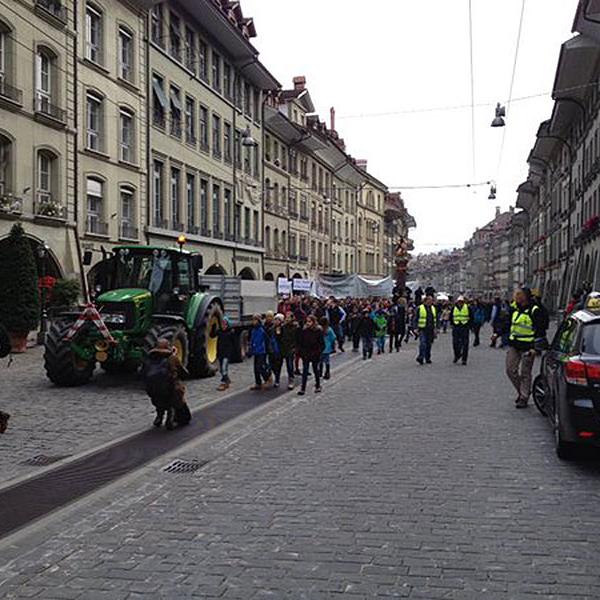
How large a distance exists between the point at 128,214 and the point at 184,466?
2293cm

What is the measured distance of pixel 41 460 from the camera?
335 inches

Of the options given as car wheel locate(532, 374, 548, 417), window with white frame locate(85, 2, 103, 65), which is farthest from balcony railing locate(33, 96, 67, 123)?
car wheel locate(532, 374, 548, 417)

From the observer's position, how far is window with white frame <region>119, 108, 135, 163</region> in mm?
29234

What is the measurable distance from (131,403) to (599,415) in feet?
25.0

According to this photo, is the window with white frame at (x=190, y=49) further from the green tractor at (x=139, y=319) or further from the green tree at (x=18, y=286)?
the green tractor at (x=139, y=319)

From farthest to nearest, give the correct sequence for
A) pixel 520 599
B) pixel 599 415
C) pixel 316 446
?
pixel 316 446 < pixel 599 415 < pixel 520 599

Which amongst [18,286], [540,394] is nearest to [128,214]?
[18,286]

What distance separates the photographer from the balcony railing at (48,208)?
23.8 meters

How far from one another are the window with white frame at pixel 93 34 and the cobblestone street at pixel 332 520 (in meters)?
19.2

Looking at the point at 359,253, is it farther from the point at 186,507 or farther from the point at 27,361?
the point at 186,507

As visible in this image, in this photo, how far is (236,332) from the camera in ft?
65.5

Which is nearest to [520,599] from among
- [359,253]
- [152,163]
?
[152,163]

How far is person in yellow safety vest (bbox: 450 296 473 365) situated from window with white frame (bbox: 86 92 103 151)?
46.6ft

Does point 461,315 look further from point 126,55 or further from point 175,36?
point 175,36
